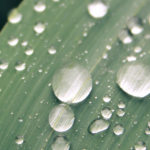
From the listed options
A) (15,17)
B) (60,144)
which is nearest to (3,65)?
(15,17)

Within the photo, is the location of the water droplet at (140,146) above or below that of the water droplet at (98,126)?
below

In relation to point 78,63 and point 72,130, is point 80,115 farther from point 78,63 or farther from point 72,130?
point 78,63

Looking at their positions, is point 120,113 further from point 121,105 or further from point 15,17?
point 15,17

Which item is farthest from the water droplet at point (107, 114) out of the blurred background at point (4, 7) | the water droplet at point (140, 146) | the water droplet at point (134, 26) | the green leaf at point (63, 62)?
the blurred background at point (4, 7)

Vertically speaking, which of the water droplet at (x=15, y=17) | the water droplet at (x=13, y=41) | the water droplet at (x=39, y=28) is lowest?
the water droplet at (x=39, y=28)

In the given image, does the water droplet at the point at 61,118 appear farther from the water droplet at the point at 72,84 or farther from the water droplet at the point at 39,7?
the water droplet at the point at 39,7

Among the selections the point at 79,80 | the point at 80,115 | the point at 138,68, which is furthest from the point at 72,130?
the point at 138,68
